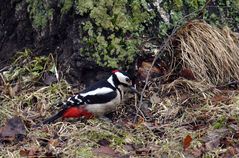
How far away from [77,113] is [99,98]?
0.23 meters

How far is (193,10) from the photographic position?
6316mm

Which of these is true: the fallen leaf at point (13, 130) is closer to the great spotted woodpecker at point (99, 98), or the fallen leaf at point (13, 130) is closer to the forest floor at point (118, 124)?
the forest floor at point (118, 124)

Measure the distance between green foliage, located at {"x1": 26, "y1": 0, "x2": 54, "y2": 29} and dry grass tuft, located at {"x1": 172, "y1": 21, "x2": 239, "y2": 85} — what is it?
1179 mm

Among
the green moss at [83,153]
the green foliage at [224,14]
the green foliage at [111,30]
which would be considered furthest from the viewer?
the green foliage at [224,14]

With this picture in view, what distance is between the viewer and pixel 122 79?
5.86 metres

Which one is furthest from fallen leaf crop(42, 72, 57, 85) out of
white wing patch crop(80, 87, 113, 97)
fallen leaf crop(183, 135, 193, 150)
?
fallen leaf crop(183, 135, 193, 150)

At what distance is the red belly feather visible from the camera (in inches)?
221

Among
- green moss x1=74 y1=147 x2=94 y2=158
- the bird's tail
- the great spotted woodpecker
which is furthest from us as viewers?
the great spotted woodpecker

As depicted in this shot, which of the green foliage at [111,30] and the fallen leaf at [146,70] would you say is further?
the fallen leaf at [146,70]

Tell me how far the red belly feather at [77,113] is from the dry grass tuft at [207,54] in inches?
38.4

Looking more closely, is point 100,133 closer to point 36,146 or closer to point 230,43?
point 36,146

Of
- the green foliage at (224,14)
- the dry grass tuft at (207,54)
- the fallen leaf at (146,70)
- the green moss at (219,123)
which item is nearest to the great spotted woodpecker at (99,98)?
the fallen leaf at (146,70)

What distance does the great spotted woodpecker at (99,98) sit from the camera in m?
5.66

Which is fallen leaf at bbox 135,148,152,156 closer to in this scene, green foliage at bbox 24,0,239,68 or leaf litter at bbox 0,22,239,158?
leaf litter at bbox 0,22,239,158
